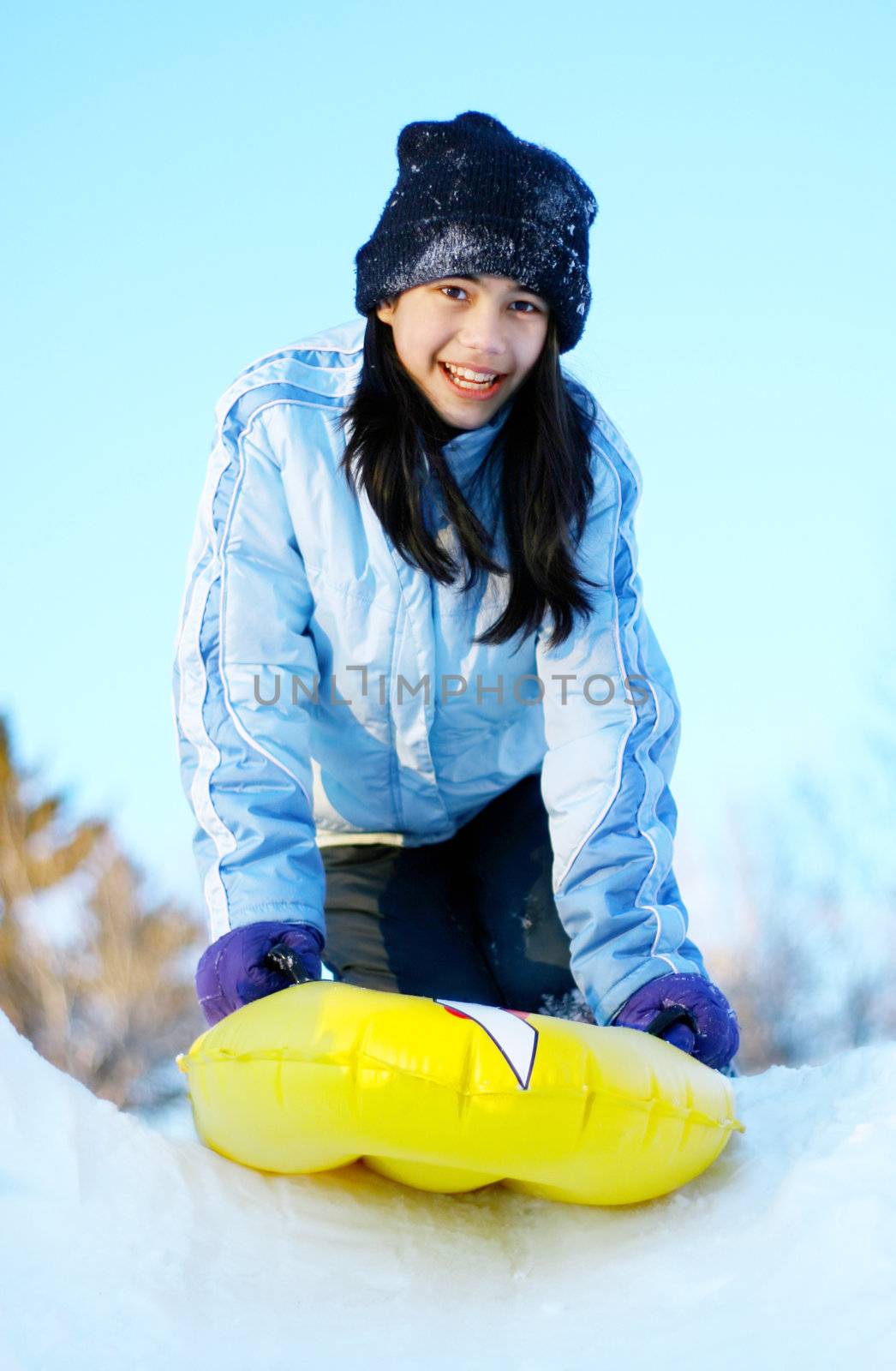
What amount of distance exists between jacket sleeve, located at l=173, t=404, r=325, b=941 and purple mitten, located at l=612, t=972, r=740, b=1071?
48 centimetres

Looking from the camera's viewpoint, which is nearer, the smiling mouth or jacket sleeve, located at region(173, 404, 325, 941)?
jacket sleeve, located at region(173, 404, 325, 941)

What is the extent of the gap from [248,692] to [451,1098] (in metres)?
0.79

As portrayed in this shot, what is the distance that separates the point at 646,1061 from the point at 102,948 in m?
14.7

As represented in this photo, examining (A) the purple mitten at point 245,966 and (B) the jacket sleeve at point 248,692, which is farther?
(B) the jacket sleeve at point 248,692

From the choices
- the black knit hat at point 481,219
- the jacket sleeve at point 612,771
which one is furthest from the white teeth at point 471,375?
the jacket sleeve at point 612,771

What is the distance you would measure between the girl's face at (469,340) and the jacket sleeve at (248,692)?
0.91 feet

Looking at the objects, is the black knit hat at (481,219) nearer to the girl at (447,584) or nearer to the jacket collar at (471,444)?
the girl at (447,584)

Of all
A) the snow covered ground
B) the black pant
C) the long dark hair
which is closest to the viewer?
the snow covered ground

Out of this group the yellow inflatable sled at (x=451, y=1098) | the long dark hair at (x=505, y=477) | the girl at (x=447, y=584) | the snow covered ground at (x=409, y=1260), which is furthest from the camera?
the long dark hair at (x=505, y=477)

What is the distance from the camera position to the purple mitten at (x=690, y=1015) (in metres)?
1.78

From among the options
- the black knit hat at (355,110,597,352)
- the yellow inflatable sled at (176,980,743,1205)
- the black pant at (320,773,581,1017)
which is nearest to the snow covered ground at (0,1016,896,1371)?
the yellow inflatable sled at (176,980,743,1205)

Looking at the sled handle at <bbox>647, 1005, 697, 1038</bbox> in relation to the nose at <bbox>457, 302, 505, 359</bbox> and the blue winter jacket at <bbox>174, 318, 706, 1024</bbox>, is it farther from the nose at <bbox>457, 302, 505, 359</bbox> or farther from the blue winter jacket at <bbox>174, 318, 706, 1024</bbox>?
the nose at <bbox>457, 302, 505, 359</bbox>

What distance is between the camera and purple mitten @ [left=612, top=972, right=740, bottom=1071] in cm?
178

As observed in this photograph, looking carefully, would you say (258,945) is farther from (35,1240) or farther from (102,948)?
(102,948)
